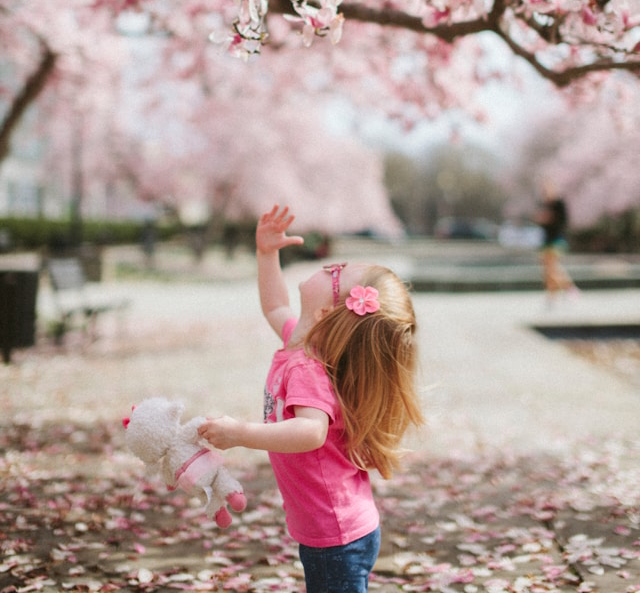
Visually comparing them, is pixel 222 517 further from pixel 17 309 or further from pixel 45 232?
pixel 45 232

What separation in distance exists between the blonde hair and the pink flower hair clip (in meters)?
0.07

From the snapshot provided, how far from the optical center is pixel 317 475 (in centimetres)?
216

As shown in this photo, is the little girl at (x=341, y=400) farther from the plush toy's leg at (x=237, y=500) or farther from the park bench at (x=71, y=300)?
the park bench at (x=71, y=300)

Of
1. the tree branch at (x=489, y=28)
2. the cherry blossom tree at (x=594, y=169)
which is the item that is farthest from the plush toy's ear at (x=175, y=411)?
the cherry blossom tree at (x=594, y=169)

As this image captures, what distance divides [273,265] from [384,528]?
1.67 metres

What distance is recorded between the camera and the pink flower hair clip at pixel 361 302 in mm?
2062

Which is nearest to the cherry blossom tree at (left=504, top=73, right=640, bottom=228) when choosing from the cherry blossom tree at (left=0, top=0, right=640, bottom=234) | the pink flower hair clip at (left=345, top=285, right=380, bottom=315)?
the cherry blossom tree at (left=0, top=0, right=640, bottom=234)

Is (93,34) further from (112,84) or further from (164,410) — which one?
(164,410)

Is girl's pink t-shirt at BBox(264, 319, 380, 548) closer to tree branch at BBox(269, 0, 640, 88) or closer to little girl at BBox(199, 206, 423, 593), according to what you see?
little girl at BBox(199, 206, 423, 593)

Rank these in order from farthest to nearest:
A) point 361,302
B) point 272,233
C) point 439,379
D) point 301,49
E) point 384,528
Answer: point 301,49, point 439,379, point 384,528, point 272,233, point 361,302

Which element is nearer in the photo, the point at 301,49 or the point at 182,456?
the point at 182,456

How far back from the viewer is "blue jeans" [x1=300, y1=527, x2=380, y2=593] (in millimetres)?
2125

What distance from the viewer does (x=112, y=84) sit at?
14.8 metres

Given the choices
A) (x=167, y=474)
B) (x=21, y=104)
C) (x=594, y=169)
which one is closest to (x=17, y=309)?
(x=21, y=104)
